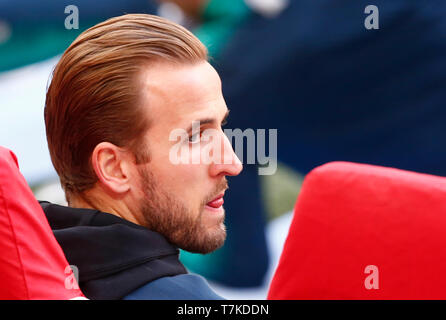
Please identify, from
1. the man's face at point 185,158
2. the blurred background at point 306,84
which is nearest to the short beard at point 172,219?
the man's face at point 185,158

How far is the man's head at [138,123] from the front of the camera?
3.17 ft

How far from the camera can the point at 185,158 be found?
0.98 metres

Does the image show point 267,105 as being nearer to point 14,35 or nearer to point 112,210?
point 14,35

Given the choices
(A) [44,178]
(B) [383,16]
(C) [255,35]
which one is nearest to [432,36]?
(B) [383,16]

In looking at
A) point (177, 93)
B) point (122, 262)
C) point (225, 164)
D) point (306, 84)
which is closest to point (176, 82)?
point (177, 93)

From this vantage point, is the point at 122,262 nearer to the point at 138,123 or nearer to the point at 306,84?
the point at 138,123

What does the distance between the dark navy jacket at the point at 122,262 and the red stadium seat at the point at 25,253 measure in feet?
0.08

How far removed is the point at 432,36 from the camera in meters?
2.55

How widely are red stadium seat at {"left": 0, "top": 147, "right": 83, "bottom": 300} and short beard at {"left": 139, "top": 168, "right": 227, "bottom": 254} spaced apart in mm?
157

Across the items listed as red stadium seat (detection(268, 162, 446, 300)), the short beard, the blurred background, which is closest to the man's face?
the short beard

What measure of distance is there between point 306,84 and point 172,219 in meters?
1.70

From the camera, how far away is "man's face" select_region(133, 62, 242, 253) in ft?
→ 3.19

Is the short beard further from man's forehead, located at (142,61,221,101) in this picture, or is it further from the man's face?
man's forehead, located at (142,61,221,101)
